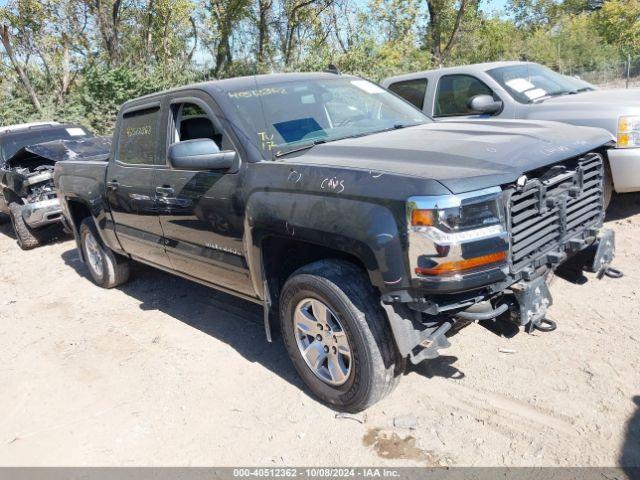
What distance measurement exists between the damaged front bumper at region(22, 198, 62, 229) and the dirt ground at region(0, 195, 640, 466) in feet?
11.6

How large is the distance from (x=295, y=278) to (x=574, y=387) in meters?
1.71

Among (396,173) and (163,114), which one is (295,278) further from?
(163,114)

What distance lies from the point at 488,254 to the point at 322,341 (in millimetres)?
1102

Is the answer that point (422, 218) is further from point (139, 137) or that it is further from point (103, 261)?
point (103, 261)

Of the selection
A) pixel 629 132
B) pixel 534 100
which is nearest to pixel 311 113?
pixel 629 132

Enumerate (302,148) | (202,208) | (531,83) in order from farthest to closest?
(531,83), (202,208), (302,148)

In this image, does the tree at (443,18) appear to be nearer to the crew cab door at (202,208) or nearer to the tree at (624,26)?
the tree at (624,26)

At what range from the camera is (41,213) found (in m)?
8.37

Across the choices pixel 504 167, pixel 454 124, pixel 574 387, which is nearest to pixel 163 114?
pixel 454 124

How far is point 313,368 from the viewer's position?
3.46 metres

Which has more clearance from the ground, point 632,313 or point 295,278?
point 295,278

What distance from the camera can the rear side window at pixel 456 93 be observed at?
696cm

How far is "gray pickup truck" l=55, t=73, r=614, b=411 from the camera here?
2748mm

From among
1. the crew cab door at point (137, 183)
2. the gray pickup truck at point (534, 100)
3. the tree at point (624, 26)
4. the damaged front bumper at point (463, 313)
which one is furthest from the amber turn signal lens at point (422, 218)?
the tree at point (624, 26)
